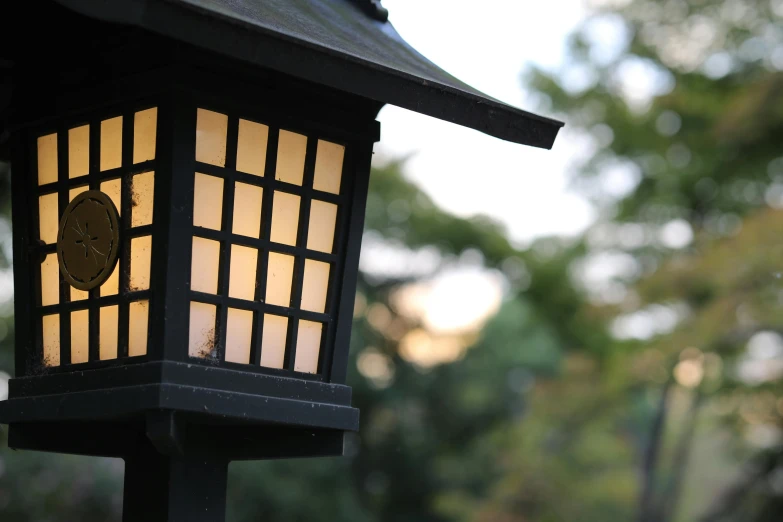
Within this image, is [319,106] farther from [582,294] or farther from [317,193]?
[582,294]

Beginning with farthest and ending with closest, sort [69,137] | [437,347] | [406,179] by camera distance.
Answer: [437,347] → [406,179] → [69,137]

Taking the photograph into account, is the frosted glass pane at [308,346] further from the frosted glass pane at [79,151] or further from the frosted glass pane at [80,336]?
the frosted glass pane at [79,151]

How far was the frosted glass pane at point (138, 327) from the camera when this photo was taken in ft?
6.05

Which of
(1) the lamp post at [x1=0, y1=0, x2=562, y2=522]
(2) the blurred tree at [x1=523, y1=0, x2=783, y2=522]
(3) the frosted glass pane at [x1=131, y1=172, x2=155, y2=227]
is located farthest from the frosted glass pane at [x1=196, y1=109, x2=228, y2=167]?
(2) the blurred tree at [x1=523, y1=0, x2=783, y2=522]

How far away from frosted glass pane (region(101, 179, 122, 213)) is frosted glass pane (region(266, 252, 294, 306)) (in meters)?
0.33

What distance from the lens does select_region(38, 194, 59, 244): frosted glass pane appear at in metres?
2.08

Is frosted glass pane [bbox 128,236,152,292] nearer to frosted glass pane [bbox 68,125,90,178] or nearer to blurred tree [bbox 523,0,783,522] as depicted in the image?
frosted glass pane [bbox 68,125,90,178]

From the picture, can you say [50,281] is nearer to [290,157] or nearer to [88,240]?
[88,240]

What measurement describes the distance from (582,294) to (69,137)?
29.3ft

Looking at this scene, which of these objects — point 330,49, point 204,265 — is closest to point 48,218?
point 204,265

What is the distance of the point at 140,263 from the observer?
73.2 inches

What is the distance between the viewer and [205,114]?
6.29 ft

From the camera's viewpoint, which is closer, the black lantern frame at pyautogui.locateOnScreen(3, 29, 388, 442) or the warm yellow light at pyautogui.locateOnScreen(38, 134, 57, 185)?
the black lantern frame at pyautogui.locateOnScreen(3, 29, 388, 442)

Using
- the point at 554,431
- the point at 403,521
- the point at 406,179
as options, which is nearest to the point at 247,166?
the point at 554,431
